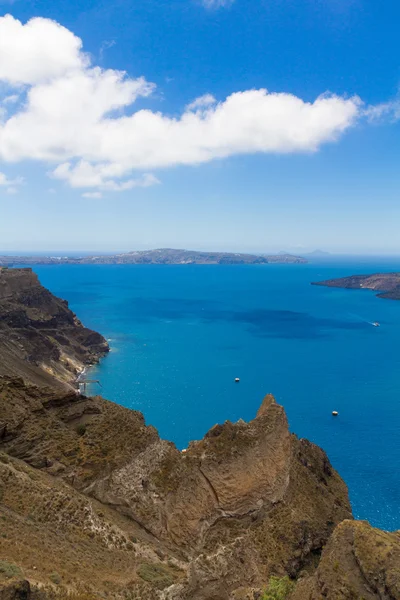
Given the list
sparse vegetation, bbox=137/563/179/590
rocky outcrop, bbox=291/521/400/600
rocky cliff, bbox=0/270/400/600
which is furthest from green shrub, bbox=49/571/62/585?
rocky outcrop, bbox=291/521/400/600

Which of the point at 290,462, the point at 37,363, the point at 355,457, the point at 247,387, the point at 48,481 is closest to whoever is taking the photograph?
the point at 48,481

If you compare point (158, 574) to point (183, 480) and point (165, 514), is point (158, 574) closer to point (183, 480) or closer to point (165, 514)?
point (165, 514)

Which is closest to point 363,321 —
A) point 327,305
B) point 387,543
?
point 327,305

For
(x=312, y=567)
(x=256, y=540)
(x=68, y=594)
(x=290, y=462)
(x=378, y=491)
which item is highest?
(x=68, y=594)

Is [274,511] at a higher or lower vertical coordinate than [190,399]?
higher

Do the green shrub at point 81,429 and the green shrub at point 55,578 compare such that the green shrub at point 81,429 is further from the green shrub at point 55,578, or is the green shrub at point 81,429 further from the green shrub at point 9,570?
the green shrub at point 9,570

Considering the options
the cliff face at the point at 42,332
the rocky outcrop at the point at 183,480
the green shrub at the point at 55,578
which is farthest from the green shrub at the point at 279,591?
the cliff face at the point at 42,332

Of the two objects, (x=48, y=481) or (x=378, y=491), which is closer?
(x=48, y=481)

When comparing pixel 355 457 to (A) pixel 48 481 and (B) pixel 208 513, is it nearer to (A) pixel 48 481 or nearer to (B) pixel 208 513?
(B) pixel 208 513
